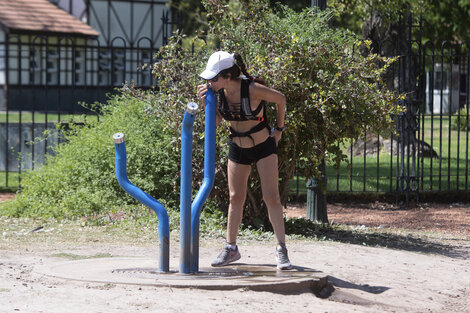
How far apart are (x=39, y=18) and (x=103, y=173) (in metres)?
24.7

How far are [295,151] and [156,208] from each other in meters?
2.65

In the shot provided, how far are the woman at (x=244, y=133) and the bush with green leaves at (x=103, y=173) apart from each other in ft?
9.37

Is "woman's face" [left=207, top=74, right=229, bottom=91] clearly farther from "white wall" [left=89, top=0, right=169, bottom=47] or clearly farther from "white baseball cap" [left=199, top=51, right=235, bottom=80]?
"white wall" [left=89, top=0, right=169, bottom=47]

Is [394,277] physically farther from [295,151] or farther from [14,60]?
[14,60]

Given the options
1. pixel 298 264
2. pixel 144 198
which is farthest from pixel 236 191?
pixel 298 264

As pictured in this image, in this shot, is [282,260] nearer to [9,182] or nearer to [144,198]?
[144,198]

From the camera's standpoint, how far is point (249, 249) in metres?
7.66

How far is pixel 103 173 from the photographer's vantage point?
1003 cm

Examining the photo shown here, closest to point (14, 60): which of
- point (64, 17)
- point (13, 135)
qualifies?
Answer: point (64, 17)

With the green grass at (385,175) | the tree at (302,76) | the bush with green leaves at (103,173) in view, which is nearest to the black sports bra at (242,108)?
the tree at (302,76)

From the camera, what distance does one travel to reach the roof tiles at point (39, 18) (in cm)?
3178

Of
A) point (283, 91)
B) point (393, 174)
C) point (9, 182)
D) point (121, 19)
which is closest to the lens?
point (283, 91)

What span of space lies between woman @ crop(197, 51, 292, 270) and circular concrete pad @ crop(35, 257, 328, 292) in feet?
0.70

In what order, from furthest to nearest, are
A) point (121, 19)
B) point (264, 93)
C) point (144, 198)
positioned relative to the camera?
point (121, 19) < point (264, 93) < point (144, 198)
